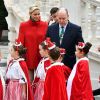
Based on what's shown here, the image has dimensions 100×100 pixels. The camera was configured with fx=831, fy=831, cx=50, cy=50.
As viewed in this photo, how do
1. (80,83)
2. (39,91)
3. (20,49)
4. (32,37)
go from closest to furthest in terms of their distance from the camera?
1. (80,83)
2. (20,49)
3. (39,91)
4. (32,37)

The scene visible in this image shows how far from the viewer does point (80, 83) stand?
12805 mm

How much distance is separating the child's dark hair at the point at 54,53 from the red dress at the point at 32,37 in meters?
1.27

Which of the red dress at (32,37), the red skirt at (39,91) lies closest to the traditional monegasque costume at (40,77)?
the red skirt at (39,91)

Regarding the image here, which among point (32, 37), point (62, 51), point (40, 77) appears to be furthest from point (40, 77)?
point (62, 51)

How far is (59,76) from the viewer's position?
1220 centimetres

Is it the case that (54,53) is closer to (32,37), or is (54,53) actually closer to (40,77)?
(40,77)

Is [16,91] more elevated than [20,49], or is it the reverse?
[20,49]

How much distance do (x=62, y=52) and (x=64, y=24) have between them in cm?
77

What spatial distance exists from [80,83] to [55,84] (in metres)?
0.77

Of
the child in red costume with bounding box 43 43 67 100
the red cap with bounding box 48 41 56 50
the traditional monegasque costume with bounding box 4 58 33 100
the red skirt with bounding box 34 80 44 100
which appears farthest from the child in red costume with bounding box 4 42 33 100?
the child in red costume with bounding box 43 43 67 100

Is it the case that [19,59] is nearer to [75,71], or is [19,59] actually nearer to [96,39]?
[75,71]

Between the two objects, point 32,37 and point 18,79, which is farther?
point 32,37

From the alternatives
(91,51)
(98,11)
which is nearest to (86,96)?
(91,51)

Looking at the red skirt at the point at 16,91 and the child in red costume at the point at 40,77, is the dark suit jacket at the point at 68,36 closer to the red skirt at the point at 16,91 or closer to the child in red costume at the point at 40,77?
the child in red costume at the point at 40,77
